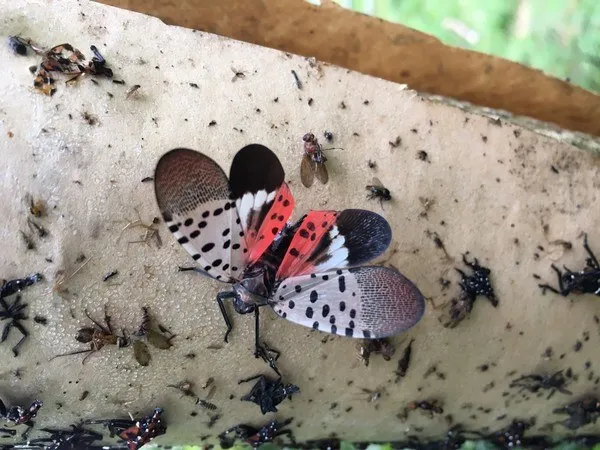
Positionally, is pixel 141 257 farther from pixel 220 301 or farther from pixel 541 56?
pixel 541 56

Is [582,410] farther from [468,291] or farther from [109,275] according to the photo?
[109,275]

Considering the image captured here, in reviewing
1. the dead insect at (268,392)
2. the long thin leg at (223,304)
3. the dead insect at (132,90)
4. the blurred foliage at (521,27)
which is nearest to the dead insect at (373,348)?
the dead insect at (268,392)

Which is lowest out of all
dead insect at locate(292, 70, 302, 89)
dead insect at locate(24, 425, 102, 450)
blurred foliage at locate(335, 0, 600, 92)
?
dead insect at locate(24, 425, 102, 450)

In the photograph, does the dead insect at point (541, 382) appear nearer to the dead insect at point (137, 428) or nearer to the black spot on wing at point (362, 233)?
the black spot on wing at point (362, 233)

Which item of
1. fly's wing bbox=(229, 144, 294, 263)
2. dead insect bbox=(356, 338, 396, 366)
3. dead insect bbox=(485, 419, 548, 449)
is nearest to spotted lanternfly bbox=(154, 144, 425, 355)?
fly's wing bbox=(229, 144, 294, 263)

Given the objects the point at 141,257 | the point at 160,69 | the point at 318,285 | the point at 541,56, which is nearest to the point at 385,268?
the point at 318,285

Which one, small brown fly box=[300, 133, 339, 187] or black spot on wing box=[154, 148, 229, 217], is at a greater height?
small brown fly box=[300, 133, 339, 187]

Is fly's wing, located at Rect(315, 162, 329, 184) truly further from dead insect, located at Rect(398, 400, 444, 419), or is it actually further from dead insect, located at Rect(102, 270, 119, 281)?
dead insect, located at Rect(398, 400, 444, 419)
